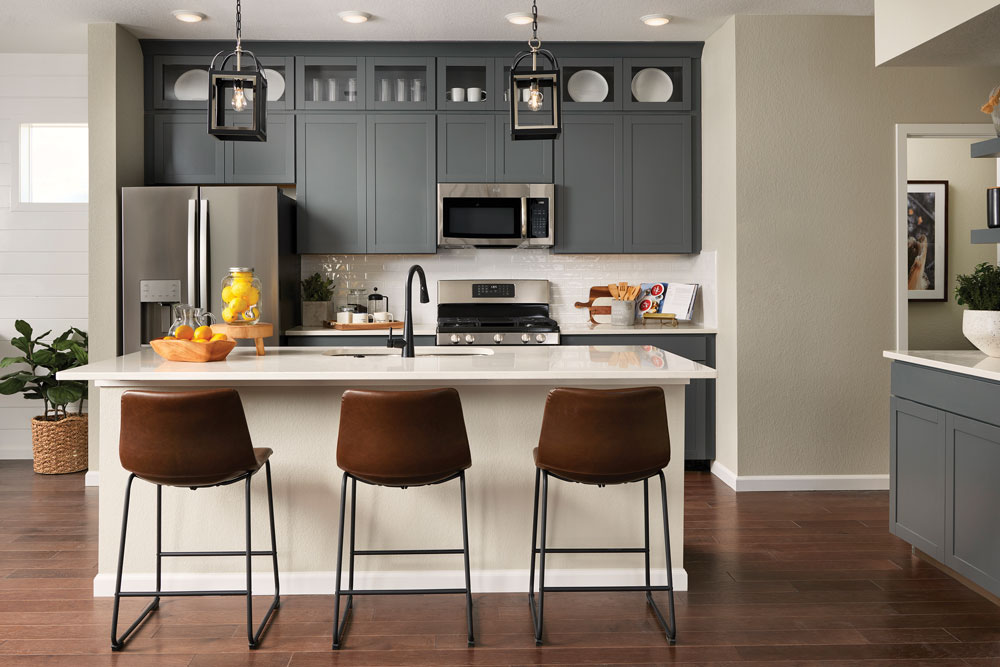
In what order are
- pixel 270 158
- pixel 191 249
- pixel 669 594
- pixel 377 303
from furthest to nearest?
pixel 377 303
pixel 270 158
pixel 191 249
pixel 669 594

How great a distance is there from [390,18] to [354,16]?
8.4 inches

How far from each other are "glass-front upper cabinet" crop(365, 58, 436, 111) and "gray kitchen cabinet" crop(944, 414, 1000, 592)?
366 cm

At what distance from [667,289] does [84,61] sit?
4274mm

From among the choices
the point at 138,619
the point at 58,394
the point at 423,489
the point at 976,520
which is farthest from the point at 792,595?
the point at 58,394

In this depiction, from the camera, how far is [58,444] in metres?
5.18

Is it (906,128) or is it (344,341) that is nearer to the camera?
(906,128)

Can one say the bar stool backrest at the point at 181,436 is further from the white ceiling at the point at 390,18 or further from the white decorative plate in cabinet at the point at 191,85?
the white decorative plate in cabinet at the point at 191,85

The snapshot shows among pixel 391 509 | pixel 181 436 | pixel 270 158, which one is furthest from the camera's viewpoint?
pixel 270 158

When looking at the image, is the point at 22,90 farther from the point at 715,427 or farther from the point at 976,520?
the point at 976,520

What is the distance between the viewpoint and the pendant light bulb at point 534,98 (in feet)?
9.68

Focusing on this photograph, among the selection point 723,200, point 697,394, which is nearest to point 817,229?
point 723,200

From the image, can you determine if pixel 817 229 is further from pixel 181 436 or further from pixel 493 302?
pixel 181 436

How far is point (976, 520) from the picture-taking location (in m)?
2.97

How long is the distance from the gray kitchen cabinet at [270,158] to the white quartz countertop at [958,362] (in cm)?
374
